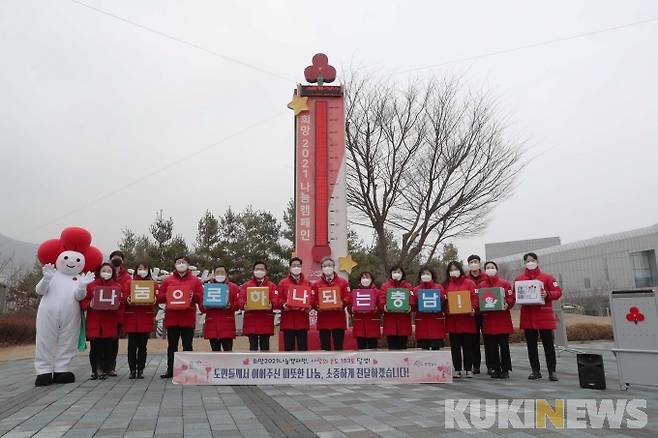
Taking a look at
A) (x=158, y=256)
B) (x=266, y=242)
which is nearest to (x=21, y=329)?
(x=158, y=256)

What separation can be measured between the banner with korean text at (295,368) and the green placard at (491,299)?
1541 mm

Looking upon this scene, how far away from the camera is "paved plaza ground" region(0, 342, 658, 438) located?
Result: 13.3ft

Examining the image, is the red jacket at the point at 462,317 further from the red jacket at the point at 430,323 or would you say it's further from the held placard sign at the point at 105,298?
the held placard sign at the point at 105,298

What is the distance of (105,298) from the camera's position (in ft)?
22.9

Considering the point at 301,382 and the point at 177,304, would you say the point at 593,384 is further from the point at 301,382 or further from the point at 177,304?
the point at 177,304

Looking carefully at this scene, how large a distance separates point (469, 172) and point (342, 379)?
11.0 meters

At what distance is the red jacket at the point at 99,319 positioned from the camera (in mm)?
7137

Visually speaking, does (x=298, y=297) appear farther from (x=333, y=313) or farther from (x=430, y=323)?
(x=430, y=323)

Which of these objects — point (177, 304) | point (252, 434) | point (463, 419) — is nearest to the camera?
point (252, 434)

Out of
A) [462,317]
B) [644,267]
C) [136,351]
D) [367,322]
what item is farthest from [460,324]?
A: [644,267]

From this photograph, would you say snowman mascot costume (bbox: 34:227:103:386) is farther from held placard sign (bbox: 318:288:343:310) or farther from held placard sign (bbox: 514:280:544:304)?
held placard sign (bbox: 514:280:544:304)

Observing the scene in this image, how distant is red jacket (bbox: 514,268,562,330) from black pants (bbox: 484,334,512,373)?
39 centimetres

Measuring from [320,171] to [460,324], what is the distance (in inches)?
233

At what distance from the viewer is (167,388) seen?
6281 mm
